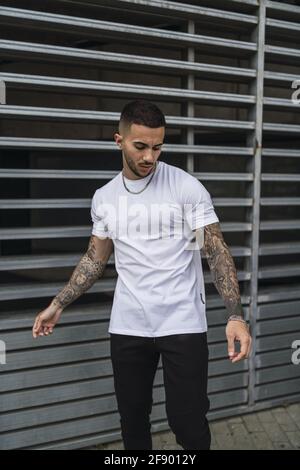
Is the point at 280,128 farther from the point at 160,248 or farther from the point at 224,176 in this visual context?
the point at 160,248

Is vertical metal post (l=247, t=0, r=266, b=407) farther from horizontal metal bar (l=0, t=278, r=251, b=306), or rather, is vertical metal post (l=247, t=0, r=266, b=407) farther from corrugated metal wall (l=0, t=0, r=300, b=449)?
horizontal metal bar (l=0, t=278, r=251, b=306)

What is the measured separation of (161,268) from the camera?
2.64 meters

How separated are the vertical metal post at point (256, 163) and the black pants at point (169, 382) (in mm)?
1482

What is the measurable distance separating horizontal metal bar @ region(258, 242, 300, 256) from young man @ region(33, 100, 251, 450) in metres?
1.44

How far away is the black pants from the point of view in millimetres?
2639

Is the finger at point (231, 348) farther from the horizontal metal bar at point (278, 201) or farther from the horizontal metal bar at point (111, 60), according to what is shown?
the horizontal metal bar at point (111, 60)

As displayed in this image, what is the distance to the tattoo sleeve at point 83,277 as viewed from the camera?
2.87 metres

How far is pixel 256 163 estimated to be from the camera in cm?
399

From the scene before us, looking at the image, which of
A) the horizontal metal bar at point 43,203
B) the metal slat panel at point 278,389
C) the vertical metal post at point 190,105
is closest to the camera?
the horizontal metal bar at point 43,203

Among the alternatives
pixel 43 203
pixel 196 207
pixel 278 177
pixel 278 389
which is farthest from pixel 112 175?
pixel 278 389

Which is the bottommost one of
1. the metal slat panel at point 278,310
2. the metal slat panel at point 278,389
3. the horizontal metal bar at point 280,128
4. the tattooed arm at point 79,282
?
the metal slat panel at point 278,389

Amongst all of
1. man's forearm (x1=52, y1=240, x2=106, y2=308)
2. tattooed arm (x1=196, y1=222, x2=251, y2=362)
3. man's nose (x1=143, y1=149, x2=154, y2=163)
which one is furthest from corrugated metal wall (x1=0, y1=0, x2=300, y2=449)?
tattooed arm (x1=196, y1=222, x2=251, y2=362)

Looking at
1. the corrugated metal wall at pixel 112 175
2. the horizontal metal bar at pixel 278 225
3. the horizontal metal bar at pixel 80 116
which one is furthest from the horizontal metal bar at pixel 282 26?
the horizontal metal bar at pixel 278 225

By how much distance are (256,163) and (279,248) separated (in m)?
0.72
